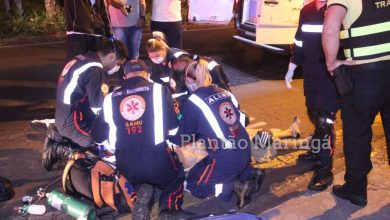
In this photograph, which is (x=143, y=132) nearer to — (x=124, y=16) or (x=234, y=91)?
(x=124, y=16)

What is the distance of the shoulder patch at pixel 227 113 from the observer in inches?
137

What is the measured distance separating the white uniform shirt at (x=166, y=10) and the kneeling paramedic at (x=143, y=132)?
2932 millimetres

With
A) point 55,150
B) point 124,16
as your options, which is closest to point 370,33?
point 55,150

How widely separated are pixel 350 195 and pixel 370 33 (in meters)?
1.23

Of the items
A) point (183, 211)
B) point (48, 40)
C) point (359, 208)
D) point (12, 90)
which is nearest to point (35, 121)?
point (12, 90)

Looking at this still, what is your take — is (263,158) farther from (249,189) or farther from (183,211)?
(183,211)

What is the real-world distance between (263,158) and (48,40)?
26.1ft

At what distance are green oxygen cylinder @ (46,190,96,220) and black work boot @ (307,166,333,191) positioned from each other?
1.75 metres

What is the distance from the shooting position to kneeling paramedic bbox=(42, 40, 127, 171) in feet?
13.1

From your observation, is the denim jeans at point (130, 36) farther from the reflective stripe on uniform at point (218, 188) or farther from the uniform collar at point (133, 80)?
the reflective stripe on uniform at point (218, 188)

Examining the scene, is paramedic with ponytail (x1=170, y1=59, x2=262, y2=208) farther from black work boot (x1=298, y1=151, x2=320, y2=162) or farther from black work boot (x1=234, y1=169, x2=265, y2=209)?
black work boot (x1=298, y1=151, x2=320, y2=162)

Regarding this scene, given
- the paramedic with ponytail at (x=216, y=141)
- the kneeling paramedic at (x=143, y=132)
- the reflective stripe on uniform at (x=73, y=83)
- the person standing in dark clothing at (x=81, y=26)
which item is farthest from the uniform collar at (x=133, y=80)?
the person standing in dark clothing at (x=81, y=26)

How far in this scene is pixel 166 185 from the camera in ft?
11.3

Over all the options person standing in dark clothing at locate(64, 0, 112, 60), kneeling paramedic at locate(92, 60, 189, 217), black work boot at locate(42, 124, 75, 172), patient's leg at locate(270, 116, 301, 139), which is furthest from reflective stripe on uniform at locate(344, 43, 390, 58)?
person standing in dark clothing at locate(64, 0, 112, 60)
